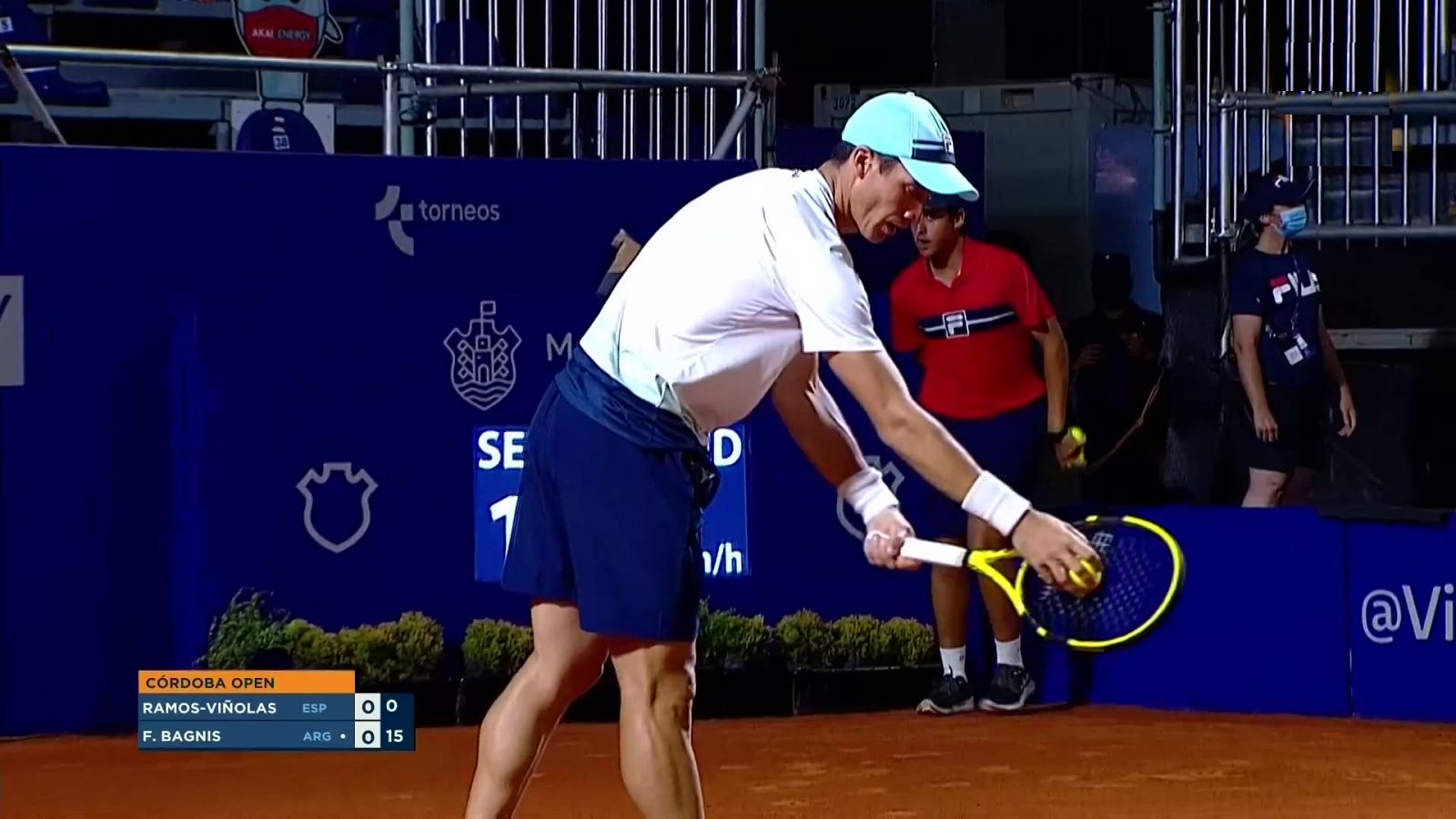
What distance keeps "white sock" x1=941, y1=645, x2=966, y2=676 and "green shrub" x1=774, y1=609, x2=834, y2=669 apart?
0.43 m

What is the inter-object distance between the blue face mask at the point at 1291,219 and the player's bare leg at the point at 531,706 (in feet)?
17.9

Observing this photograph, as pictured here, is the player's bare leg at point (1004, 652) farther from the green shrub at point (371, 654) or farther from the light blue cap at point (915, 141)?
the light blue cap at point (915, 141)

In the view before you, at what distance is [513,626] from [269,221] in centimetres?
167

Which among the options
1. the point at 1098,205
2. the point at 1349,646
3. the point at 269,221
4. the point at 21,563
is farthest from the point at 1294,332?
the point at 21,563

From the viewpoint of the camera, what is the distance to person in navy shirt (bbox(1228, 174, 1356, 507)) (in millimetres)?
9227

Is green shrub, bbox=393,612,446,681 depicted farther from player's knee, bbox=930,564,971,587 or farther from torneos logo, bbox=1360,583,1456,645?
torneos logo, bbox=1360,583,1456,645

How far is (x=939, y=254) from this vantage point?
847 cm

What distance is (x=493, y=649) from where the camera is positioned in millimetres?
8023

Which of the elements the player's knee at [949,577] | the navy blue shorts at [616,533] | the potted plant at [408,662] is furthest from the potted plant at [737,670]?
the navy blue shorts at [616,533]

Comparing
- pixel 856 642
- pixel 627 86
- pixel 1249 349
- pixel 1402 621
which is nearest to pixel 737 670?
pixel 856 642

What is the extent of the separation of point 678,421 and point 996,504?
26.1 inches

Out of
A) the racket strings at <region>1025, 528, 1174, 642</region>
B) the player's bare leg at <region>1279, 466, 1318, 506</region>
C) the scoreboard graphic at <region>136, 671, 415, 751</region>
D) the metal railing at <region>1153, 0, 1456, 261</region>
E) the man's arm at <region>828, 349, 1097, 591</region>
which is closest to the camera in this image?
the man's arm at <region>828, 349, 1097, 591</region>

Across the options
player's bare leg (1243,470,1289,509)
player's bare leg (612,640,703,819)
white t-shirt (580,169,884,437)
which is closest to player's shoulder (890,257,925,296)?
player's bare leg (1243,470,1289,509)

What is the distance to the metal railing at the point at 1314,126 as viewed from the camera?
392 inches
